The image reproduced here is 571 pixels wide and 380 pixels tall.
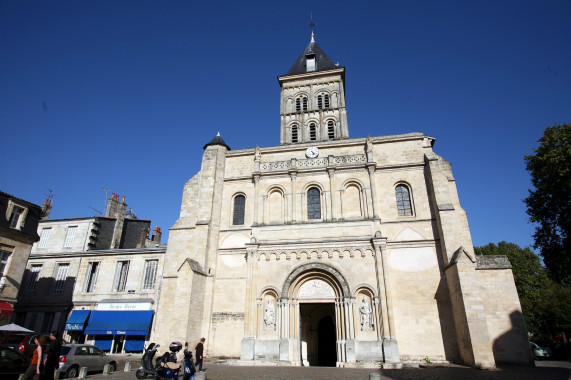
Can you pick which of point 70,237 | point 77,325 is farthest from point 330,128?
point 77,325

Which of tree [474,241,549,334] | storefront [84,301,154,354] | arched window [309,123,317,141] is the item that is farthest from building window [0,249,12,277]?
tree [474,241,549,334]

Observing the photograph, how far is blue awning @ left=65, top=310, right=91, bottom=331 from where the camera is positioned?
18.8 m

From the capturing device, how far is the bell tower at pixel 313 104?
25.3 meters

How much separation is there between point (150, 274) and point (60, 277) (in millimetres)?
6184

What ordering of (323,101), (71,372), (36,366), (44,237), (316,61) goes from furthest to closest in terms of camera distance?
(316,61), (323,101), (44,237), (71,372), (36,366)

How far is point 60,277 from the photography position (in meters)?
20.9

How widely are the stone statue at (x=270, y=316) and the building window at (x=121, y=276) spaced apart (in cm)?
969

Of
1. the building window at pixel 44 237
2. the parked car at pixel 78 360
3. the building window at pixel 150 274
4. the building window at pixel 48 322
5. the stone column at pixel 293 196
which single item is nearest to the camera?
the parked car at pixel 78 360

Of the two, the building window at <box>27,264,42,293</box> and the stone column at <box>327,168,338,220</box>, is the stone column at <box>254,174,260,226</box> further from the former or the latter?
the building window at <box>27,264,42,293</box>

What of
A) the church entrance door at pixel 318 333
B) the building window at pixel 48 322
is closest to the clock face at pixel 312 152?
the church entrance door at pixel 318 333

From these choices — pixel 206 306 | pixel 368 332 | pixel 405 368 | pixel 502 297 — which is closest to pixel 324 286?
pixel 368 332

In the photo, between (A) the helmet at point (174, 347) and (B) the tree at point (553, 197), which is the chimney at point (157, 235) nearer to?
(A) the helmet at point (174, 347)

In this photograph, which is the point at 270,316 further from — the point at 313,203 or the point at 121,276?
the point at 121,276

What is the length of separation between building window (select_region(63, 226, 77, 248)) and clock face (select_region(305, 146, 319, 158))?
650 inches
